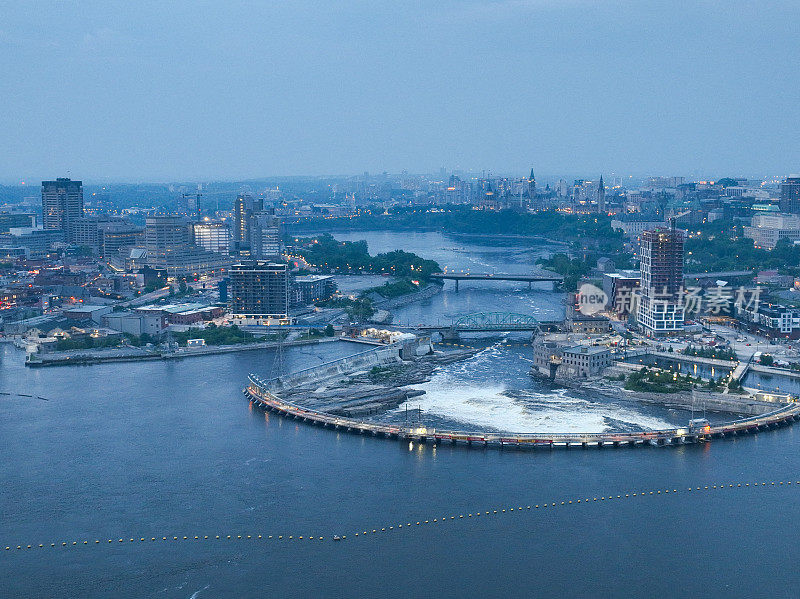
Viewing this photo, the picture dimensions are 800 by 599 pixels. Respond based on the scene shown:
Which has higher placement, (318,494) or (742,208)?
(742,208)

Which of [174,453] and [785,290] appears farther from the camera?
[785,290]

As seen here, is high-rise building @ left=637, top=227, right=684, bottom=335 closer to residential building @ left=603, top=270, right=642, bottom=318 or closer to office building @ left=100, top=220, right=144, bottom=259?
residential building @ left=603, top=270, right=642, bottom=318

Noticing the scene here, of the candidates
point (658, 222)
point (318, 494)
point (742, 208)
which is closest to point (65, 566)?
point (318, 494)

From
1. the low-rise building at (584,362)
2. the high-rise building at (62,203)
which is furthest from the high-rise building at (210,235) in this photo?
the low-rise building at (584,362)

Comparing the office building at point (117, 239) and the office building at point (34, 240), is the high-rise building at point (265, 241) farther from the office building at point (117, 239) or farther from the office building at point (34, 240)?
the office building at point (34, 240)

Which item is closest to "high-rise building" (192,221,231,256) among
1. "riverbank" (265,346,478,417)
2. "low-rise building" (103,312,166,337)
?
"low-rise building" (103,312,166,337)

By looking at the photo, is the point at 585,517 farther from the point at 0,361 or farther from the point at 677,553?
the point at 0,361
